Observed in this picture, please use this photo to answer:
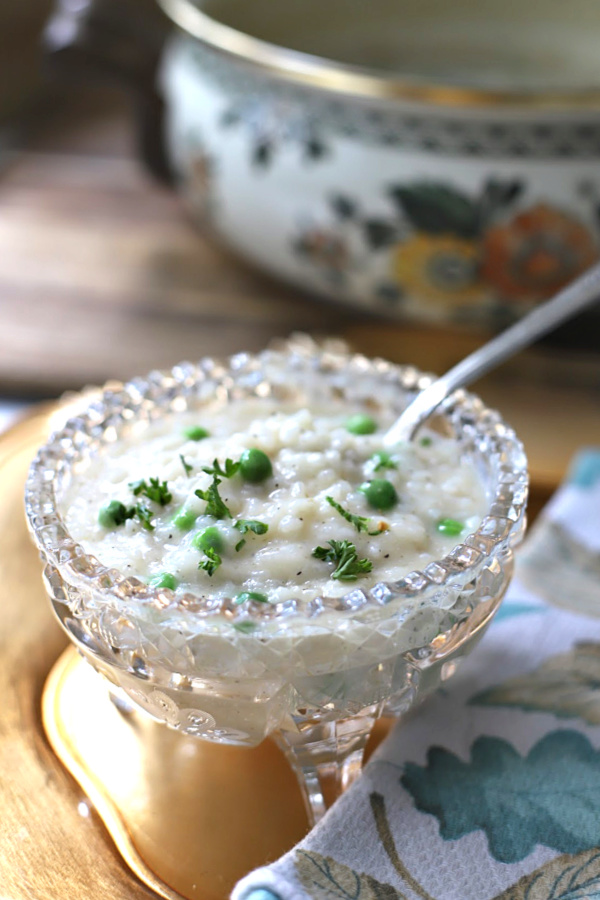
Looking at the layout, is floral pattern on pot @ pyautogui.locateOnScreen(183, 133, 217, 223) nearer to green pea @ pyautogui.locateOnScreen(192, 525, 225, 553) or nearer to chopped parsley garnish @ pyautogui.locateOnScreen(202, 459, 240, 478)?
chopped parsley garnish @ pyautogui.locateOnScreen(202, 459, 240, 478)

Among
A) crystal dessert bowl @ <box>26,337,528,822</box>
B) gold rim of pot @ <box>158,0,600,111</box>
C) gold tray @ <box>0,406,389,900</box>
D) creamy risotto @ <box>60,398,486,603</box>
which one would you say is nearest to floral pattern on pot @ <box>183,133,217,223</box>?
gold rim of pot @ <box>158,0,600,111</box>

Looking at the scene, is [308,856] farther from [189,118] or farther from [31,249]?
[31,249]

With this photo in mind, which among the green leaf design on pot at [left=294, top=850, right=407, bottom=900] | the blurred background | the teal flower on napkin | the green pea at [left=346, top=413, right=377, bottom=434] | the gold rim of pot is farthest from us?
the blurred background

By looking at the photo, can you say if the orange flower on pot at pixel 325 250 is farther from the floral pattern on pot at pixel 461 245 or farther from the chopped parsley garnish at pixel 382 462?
the chopped parsley garnish at pixel 382 462

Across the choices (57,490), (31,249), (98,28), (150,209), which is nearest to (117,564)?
(57,490)

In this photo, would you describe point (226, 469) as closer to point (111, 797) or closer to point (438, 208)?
point (111, 797)
